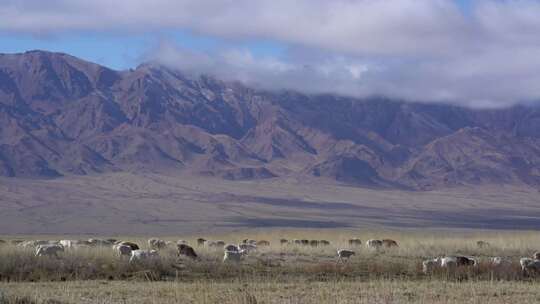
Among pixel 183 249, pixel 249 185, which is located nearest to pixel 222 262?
pixel 183 249

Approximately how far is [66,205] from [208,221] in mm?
21275

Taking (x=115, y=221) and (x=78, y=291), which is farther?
(x=115, y=221)

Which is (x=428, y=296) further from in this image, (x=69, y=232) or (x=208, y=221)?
(x=208, y=221)

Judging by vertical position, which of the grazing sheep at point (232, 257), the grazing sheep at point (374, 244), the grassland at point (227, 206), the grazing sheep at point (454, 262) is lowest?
the grazing sheep at point (232, 257)

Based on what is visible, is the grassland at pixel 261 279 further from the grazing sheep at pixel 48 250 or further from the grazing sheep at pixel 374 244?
the grazing sheep at pixel 374 244

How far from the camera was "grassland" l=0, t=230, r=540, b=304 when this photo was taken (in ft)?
58.4

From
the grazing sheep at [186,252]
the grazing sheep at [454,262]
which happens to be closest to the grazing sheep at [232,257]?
the grazing sheep at [186,252]

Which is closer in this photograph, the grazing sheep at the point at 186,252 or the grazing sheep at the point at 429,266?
the grazing sheep at the point at 429,266

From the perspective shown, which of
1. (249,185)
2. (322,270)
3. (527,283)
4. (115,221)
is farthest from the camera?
(249,185)

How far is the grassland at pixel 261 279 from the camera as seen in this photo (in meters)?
17.8

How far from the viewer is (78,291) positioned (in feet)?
62.9

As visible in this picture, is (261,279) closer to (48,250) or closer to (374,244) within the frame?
(48,250)

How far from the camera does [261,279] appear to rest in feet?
76.3

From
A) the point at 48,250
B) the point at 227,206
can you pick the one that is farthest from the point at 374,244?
the point at 227,206
